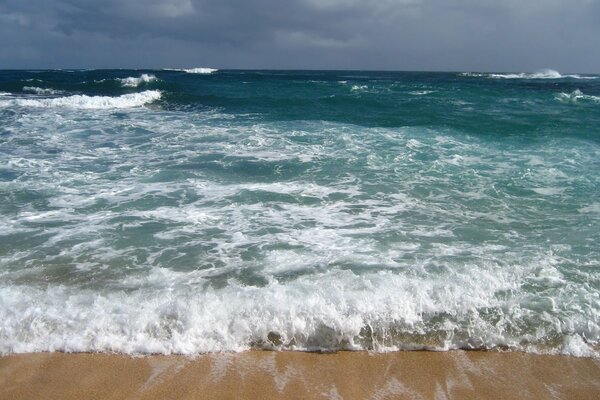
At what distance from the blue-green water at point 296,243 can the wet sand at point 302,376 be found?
0.53 ft

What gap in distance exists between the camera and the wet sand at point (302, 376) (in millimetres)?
3576

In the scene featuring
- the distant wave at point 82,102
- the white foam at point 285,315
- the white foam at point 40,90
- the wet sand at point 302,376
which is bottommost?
the wet sand at point 302,376

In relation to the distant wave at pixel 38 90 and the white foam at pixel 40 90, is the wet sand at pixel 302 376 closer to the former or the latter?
the white foam at pixel 40 90

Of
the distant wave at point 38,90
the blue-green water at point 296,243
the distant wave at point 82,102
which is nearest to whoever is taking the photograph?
the blue-green water at point 296,243

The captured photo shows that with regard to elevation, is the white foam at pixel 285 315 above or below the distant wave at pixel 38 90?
below

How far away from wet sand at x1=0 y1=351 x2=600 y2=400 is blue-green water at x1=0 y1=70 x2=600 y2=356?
0.16 m

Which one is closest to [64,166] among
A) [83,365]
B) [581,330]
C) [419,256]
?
[83,365]

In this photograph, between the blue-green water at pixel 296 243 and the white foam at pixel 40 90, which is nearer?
the blue-green water at pixel 296 243

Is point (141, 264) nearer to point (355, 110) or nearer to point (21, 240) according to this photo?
point (21, 240)

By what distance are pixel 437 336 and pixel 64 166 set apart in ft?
30.3

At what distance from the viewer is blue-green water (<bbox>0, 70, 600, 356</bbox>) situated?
4324 millimetres

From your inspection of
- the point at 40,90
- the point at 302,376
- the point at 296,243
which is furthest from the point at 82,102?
the point at 302,376

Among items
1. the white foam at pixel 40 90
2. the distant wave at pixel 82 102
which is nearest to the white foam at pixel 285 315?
the distant wave at pixel 82 102

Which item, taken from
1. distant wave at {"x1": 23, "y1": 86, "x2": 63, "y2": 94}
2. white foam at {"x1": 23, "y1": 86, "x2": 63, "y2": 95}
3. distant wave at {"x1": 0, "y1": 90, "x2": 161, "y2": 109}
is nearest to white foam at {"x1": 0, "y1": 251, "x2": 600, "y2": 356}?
distant wave at {"x1": 0, "y1": 90, "x2": 161, "y2": 109}
